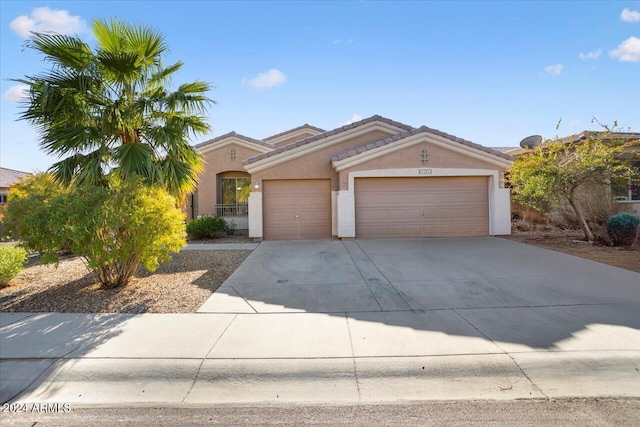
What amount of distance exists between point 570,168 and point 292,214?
9781 mm

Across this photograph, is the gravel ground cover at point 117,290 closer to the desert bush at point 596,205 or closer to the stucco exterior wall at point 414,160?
the stucco exterior wall at point 414,160

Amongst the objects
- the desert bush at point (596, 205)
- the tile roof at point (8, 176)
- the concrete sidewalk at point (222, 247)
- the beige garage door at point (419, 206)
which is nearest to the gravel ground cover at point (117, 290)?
the concrete sidewalk at point (222, 247)

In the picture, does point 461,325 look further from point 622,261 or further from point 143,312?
point 622,261

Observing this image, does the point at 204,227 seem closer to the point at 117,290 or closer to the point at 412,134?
the point at 117,290

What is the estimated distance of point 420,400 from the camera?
3.16 metres

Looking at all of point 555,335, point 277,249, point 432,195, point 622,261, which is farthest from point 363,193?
point 555,335

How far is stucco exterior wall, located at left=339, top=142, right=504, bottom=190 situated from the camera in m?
12.2

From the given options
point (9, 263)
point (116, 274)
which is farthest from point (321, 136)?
point (9, 263)

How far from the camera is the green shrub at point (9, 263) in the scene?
6.85 m

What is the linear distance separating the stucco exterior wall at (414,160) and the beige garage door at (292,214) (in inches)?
60.0

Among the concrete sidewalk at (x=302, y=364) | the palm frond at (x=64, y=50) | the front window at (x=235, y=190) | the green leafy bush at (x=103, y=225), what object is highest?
the palm frond at (x=64, y=50)

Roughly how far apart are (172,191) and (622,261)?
11.8m

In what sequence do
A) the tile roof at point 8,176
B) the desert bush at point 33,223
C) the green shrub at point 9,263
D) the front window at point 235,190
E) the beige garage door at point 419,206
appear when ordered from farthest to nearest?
1. the tile roof at point 8,176
2. the front window at point 235,190
3. the beige garage door at point 419,206
4. the green shrub at point 9,263
5. the desert bush at point 33,223

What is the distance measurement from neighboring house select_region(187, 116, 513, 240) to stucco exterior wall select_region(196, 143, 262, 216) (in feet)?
15.7
